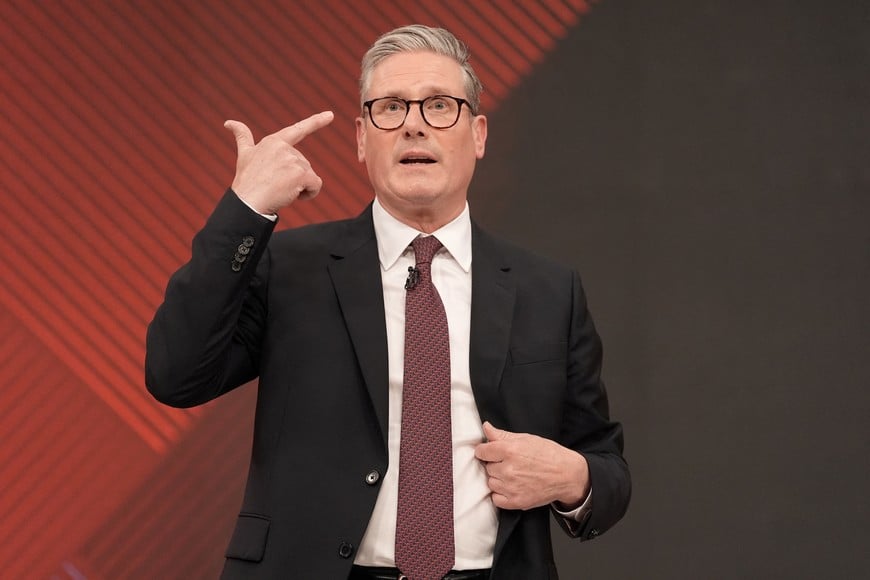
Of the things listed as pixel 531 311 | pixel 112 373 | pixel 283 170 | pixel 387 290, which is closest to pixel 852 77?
pixel 531 311

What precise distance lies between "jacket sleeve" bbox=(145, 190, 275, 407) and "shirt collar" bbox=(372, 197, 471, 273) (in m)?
0.34

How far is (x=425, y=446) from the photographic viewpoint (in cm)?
188

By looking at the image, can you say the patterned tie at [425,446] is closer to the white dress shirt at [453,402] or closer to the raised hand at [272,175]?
the white dress shirt at [453,402]

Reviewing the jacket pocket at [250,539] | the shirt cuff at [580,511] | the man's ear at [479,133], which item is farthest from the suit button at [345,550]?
the man's ear at [479,133]

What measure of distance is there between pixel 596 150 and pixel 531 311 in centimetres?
131

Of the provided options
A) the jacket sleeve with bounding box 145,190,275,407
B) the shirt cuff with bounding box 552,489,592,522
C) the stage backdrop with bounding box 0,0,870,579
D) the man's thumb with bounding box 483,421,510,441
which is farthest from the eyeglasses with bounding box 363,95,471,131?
the stage backdrop with bounding box 0,0,870,579

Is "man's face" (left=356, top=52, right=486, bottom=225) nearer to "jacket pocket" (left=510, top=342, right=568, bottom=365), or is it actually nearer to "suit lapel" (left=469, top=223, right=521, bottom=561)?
"suit lapel" (left=469, top=223, right=521, bottom=561)

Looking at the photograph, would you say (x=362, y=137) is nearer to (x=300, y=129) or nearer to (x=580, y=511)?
(x=300, y=129)

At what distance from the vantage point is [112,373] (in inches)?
125

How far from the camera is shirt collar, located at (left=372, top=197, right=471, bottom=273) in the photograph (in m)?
2.05

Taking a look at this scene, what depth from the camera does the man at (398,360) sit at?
5.90 ft

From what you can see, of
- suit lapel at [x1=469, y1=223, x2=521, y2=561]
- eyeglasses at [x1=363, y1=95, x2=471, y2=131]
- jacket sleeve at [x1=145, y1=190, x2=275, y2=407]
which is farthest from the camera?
eyeglasses at [x1=363, y1=95, x2=471, y2=131]

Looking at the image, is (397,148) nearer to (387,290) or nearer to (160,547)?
(387,290)

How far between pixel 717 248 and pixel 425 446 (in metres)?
1.67
